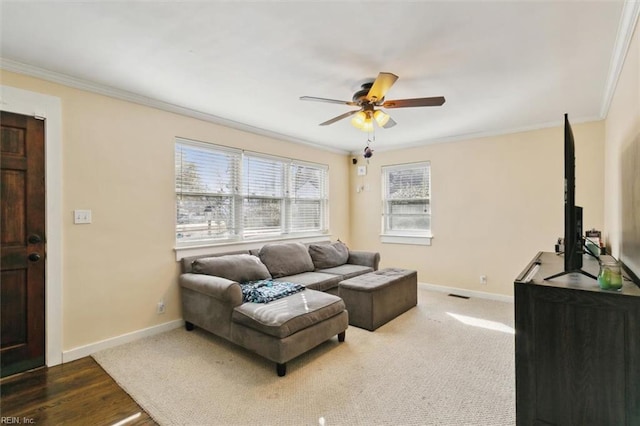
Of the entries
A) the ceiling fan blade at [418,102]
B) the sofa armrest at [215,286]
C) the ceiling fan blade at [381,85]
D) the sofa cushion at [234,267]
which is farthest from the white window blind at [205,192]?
the ceiling fan blade at [418,102]

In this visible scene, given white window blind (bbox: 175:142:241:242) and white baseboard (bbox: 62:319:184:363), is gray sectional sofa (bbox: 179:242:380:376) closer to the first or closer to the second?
white baseboard (bbox: 62:319:184:363)

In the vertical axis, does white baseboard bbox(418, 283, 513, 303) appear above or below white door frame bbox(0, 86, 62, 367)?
below

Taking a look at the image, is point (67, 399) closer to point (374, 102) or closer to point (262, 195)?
point (262, 195)

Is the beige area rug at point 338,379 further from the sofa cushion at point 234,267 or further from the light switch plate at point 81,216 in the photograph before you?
the light switch plate at point 81,216

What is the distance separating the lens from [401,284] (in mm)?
3789

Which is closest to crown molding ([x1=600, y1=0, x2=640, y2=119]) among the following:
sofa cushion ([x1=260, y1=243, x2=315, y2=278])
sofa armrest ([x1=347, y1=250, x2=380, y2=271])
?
sofa armrest ([x1=347, y1=250, x2=380, y2=271])

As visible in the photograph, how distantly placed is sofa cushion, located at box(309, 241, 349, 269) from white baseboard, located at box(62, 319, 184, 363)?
1.94 metres

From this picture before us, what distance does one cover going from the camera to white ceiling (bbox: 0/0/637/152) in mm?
1797

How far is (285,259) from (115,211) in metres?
2.00

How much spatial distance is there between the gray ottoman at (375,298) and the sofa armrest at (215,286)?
1312 millimetres

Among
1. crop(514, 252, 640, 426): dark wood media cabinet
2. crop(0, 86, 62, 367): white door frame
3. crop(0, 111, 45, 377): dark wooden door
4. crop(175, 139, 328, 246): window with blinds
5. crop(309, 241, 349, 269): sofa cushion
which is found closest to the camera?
crop(514, 252, 640, 426): dark wood media cabinet

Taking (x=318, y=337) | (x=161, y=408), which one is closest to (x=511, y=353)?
(x=318, y=337)

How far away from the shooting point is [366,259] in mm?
4691

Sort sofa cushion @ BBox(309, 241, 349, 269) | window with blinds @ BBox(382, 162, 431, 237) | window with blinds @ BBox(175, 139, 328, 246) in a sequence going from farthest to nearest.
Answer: window with blinds @ BBox(382, 162, 431, 237), sofa cushion @ BBox(309, 241, 349, 269), window with blinds @ BBox(175, 139, 328, 246)
